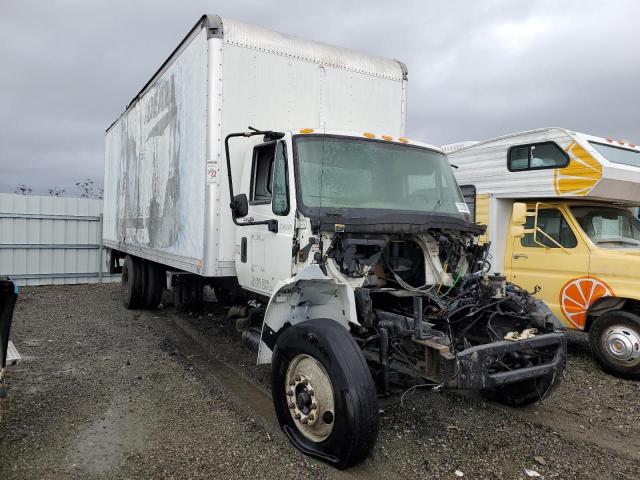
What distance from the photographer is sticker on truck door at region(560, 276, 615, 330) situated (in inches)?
240

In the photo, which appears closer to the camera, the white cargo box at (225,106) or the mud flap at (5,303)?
the mud flap at (5,303)

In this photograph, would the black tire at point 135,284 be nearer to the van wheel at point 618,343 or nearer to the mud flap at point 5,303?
the mud flap at point 5,303

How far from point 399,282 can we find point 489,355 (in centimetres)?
106

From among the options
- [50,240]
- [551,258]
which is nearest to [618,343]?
[551,258]

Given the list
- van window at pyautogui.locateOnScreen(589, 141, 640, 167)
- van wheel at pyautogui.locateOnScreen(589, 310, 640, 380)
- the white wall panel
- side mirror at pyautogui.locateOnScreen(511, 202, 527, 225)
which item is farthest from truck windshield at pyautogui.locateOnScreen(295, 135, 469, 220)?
the white wall panel

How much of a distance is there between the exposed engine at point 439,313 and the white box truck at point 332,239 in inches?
0.5

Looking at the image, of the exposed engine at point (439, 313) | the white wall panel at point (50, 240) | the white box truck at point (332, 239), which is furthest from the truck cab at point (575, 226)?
Result: the white wall panel at point (50, 240)

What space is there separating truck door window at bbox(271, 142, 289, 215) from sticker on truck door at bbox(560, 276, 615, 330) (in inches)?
165

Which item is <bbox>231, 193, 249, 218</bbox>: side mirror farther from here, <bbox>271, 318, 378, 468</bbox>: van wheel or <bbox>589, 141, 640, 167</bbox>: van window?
<bbox>589, 141, 640, 167</bbox>: van window

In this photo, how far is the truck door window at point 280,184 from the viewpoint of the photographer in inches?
→ 170

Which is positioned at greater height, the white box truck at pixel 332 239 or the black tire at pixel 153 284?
the white box truck at pixel 332 239

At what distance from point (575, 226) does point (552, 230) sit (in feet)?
1.06

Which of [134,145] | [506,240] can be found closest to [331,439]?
[506,240]

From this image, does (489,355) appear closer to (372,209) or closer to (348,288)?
(348,288)
